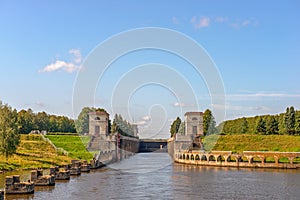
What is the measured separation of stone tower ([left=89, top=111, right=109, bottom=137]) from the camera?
126 metres

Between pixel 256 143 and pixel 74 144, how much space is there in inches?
1892

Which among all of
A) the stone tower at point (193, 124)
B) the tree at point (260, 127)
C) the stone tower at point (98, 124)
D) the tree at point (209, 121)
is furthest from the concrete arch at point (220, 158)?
the tree at point (209, 121)

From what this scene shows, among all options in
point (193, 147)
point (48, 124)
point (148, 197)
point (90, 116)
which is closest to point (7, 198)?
point (148, 197)

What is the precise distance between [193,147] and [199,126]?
1821 cm

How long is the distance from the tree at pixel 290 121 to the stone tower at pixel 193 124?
25964 mm

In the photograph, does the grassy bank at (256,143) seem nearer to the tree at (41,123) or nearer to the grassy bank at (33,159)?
the grassy bank at (33,159)

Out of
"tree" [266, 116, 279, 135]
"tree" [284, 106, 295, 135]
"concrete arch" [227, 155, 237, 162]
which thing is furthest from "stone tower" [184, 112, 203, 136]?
"concrete arch" [227, 155, 237, 162]

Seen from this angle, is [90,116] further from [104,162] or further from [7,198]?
[7,198]

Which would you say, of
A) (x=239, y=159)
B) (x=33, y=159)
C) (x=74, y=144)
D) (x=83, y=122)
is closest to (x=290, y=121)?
(x=239, y=159)

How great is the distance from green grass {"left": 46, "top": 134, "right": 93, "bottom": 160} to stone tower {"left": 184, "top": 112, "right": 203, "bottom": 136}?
99.0 ft

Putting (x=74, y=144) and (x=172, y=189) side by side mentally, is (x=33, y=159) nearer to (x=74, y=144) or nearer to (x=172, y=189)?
(x=74, y=144)

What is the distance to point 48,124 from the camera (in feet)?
543

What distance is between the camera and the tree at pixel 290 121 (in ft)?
432

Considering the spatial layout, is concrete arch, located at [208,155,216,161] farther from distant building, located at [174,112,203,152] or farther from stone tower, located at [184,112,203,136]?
stone tower, located at [184,112,203,136]
